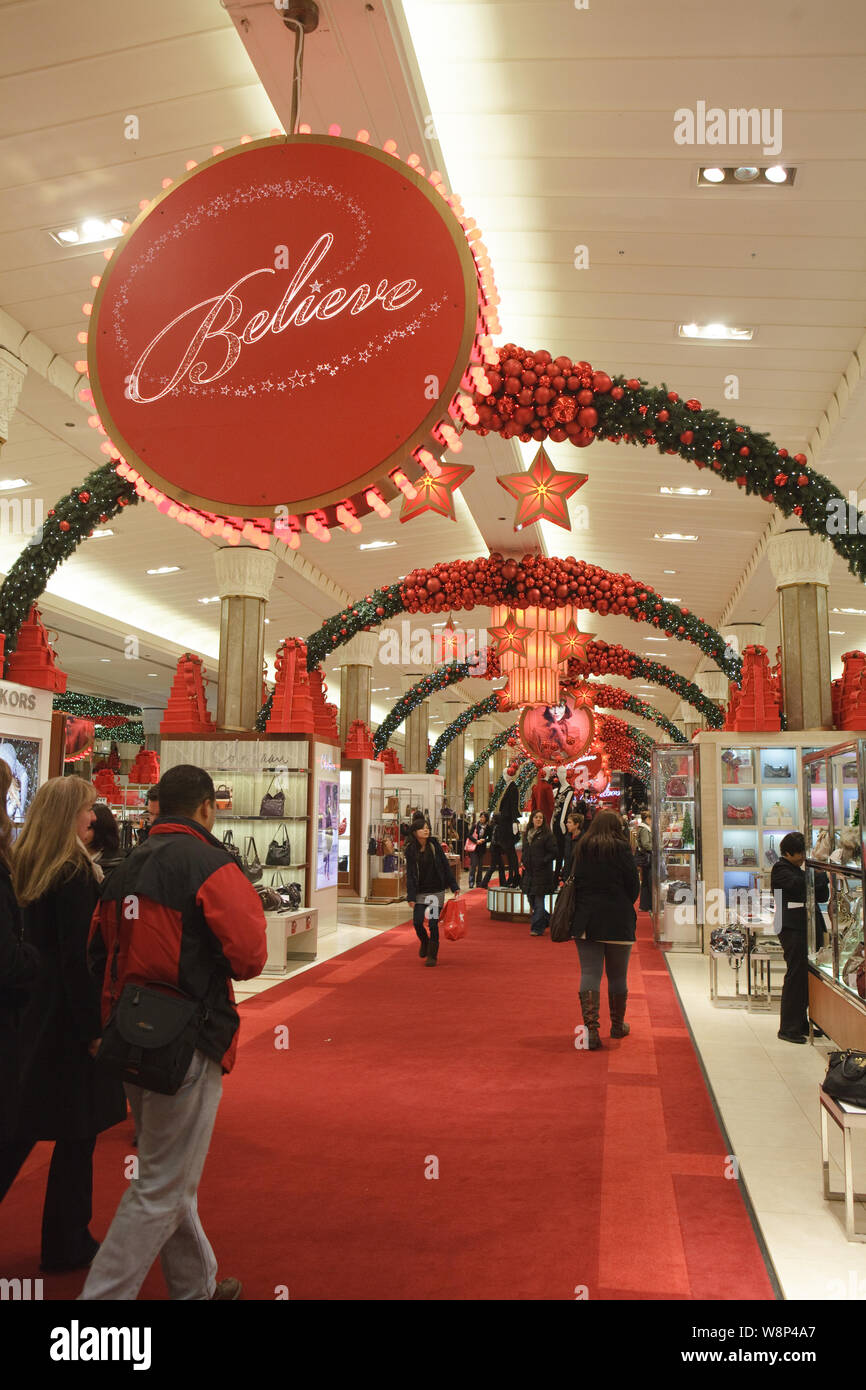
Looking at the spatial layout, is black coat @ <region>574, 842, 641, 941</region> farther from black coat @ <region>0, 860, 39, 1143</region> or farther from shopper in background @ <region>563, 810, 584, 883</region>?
shopper in background @ <region>563, 810, 584, 883</region>

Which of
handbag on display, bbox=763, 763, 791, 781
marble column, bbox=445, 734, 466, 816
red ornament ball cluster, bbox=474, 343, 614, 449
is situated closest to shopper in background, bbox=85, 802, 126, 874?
red ornament ball cluster, bbox=474, 343, 614, 449

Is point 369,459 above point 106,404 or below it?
below

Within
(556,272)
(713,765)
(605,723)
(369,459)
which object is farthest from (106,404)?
(605,723)

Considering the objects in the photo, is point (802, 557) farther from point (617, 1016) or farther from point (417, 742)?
point (417, 742)

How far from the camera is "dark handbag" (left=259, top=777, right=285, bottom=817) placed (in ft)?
34.4

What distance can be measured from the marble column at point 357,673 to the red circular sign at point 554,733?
4.74m

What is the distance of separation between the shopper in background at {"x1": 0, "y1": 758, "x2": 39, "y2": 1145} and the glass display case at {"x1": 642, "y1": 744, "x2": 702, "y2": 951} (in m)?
9.68

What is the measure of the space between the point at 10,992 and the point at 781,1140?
3632mm

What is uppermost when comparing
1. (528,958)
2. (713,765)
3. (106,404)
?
(106,404)

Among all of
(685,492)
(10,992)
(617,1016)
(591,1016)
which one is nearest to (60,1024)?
(10,992)

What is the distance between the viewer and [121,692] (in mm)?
24469

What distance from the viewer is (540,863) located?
12.7 m

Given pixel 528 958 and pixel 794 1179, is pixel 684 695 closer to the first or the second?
pixel 528 958

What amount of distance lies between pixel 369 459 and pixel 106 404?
0.84m
